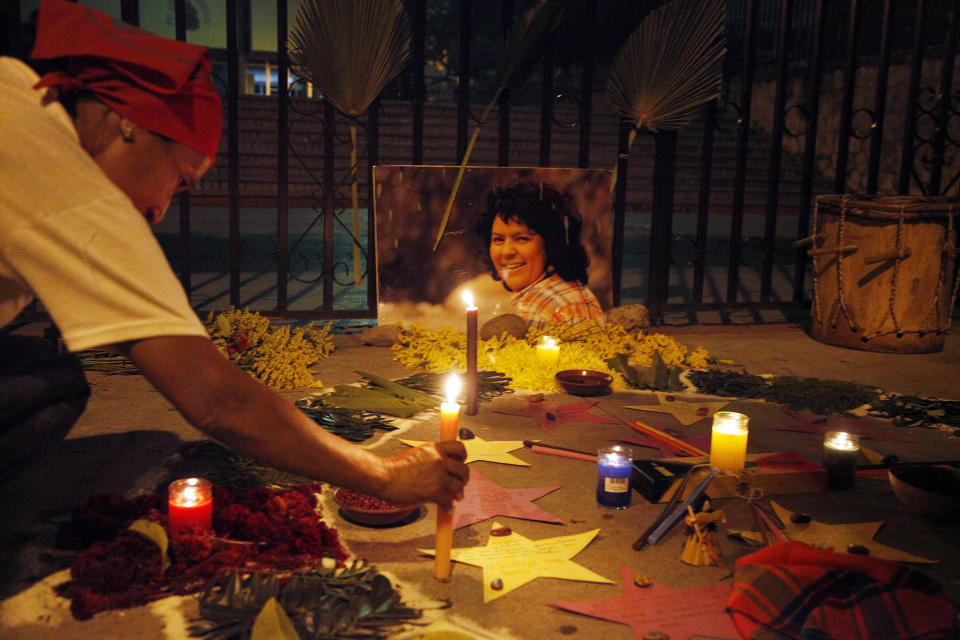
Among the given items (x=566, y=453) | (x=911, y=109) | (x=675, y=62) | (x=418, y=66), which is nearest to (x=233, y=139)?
(x=418, y=66)

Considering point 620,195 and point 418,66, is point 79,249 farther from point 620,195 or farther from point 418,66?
point 620,195

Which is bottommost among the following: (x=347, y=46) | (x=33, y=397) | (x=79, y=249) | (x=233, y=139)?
(x=33, y=397)

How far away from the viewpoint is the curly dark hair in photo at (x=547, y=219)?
5.86m

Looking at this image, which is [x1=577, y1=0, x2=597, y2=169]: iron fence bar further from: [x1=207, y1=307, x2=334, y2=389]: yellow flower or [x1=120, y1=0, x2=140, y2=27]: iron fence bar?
[x1=120, y1=0, x2=140, y2=27]: iron fence bar

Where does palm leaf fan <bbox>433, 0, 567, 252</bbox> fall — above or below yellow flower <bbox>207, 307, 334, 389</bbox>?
above

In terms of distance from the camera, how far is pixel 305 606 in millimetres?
2248

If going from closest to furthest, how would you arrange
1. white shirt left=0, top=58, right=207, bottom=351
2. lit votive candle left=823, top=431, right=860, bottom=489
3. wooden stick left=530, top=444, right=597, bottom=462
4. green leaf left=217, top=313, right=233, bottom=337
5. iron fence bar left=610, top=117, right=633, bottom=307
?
white shirt left=0, top=58, right=207, bottom=351, lit votive candle left=823, top=431, right=860, bottom=489, wooden stick left=530, top=444, right=597, bottom=462, green leaf left=217, top=313, right=233, bottom=337, iron fence bar left=610, top=117, right=633, bottom=307

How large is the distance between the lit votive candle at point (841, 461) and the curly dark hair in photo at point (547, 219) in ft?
9.35

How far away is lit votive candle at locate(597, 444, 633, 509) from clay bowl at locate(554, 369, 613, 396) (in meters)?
1.36

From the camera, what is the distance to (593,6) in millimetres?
5879

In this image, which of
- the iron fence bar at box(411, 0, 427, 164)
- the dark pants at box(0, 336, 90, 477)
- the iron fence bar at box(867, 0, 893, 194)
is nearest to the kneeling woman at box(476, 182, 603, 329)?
the iron fence bar at box(411, 0, 427, 164)

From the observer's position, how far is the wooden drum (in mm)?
5488

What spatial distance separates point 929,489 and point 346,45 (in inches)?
164

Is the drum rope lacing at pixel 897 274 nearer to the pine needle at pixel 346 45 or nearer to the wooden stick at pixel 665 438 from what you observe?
the wooden stick at pixel 665 438
